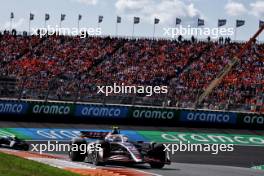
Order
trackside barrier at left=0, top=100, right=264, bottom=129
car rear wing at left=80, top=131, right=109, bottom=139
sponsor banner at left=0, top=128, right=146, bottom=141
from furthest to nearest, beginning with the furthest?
trackside barrier at left=0, top=100, right=264, bottom=129
sponsor banner at left=0, top=128, right=146, bottom=141
car rear wing at left=80, top=131, right=109, bottom=139

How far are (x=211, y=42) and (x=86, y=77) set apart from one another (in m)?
12.2

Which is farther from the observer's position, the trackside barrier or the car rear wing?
the trackside barrier

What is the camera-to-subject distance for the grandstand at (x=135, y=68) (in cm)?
3167

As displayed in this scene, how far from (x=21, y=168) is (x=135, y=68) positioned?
37178 mm

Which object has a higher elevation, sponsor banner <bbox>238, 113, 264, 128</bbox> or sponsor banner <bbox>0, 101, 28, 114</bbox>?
sponsor banner <bbox>0, 101, 28, 114</bbox>

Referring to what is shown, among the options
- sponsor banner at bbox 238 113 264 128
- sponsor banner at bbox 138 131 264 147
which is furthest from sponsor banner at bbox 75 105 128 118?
sponsor banner at bbox 238 113 264 128

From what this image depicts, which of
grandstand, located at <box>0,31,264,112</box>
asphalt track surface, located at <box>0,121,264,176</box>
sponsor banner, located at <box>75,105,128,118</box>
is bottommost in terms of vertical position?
asphalt track surface, located at <box>0,121,264,176</box>

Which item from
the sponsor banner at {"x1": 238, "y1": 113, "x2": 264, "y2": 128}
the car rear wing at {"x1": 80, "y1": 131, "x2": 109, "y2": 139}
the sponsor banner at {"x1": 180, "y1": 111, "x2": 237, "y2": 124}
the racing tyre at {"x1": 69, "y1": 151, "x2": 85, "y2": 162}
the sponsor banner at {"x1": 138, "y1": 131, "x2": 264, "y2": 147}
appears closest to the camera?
the racing tyre at {"x1": 69, "y1": 151, "x2": 85, "y2": 162}

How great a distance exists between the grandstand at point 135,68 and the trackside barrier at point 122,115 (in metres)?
0.36

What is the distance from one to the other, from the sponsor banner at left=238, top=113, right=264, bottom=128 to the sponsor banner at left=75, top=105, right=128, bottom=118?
617 centimetres

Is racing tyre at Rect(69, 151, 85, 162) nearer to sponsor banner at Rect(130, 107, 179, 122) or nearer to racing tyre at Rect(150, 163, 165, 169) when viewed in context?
racing tyre at Rect(150, 163, 165, 169)

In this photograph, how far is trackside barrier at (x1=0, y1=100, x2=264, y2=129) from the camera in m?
29.8

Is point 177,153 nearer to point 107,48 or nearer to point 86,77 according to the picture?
point 86,77

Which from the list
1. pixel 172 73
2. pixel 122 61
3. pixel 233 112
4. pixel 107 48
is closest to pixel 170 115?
pixel 233 112
